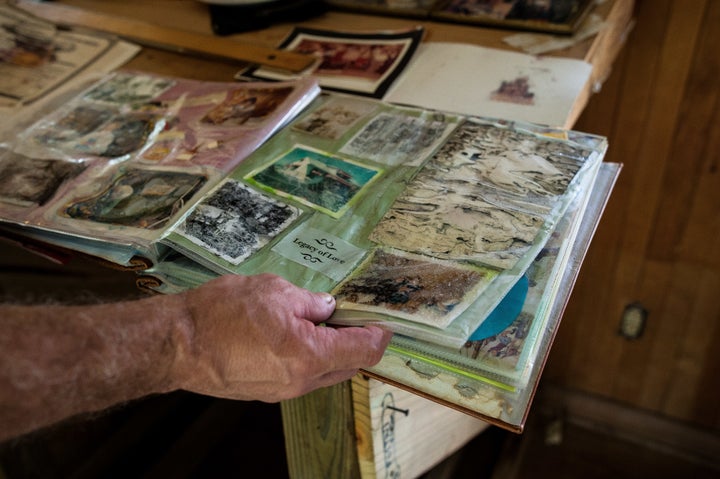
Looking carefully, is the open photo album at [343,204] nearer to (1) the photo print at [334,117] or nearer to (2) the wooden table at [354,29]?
(1) the photo print at [334,117]

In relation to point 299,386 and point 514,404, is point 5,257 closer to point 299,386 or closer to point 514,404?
point 299,386

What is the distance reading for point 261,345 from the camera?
49cm

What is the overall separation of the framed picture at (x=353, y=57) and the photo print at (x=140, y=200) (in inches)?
10.8

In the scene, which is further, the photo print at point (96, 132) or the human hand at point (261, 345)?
the photo print at point (96, 132)

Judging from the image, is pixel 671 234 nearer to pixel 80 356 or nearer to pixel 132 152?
pixel 132 152

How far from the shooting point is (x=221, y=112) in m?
0.79

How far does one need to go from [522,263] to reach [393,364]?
14 cm

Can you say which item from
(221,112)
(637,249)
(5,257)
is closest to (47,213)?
(221,112)

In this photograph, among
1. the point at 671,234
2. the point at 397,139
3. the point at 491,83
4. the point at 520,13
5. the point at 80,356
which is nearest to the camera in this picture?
the point at 80,356

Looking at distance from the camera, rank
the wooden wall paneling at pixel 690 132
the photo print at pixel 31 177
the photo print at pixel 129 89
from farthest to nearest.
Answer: the wooden wall paneling at pixel 690 132 < the photo print at pixel 129 89 < the photo print at pixel 31 177

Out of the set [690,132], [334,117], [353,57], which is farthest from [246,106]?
[690,132]

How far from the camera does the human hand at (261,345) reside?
491mm

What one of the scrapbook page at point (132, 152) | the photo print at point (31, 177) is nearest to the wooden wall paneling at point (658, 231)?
the scrapbook page at point (132, 152)

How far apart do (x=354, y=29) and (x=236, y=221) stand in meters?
0.53
